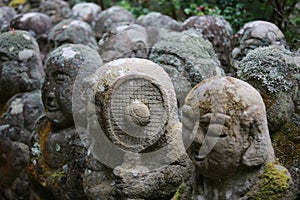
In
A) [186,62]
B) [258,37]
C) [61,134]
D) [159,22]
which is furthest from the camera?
[159,22]

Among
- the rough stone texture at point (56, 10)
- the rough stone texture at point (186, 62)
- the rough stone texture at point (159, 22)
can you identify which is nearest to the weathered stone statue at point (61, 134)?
the rough stone texture at point (186, 62)

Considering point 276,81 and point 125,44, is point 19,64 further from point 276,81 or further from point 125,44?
point 276,81

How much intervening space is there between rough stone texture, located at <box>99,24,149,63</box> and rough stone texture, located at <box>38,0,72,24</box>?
3.43 m

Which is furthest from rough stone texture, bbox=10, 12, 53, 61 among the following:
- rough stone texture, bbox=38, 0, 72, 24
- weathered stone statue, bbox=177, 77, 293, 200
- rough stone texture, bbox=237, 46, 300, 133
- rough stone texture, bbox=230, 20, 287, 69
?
weathered stone statue, bbox=177, 77, 293, 200

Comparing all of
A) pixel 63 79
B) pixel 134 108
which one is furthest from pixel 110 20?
pixel 134 108

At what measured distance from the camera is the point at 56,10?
1027 centimetres

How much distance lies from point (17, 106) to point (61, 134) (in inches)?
48.9

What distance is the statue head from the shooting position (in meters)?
2.59

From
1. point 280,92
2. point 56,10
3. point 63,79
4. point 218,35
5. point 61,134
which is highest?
point 280,92

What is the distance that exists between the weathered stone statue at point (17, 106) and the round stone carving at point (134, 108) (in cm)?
227

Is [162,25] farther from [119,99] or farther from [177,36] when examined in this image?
[119,99]

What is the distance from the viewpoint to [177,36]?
5043mm

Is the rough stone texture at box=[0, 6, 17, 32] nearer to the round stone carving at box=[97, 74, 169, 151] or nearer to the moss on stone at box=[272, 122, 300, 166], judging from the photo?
the round stone carving at box=[97, 74, 169, 151]

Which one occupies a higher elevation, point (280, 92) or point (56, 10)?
point (280, 92)
